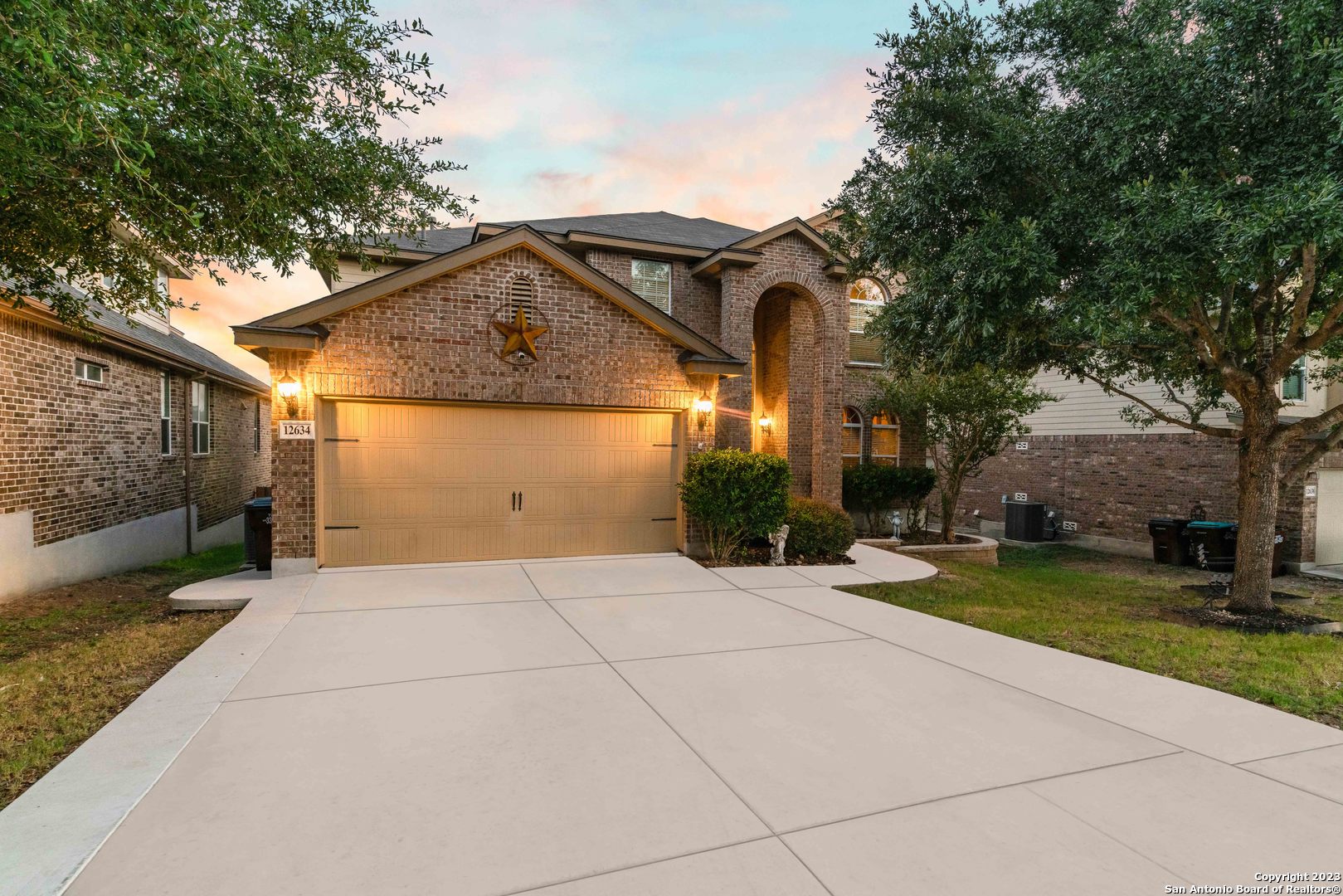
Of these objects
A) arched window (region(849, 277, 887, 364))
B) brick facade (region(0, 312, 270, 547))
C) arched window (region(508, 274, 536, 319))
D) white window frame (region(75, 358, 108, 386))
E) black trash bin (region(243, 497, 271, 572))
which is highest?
arched window (region(849, 277, 887, 364))

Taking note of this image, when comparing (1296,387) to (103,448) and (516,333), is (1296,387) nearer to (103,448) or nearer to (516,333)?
(516,333)

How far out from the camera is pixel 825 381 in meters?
14.2

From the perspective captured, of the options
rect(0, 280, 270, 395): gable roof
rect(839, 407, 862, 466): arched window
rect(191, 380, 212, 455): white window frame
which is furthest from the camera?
rect(839, 407, 862, 466): arched window

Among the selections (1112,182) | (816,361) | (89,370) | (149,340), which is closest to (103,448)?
(89,370)

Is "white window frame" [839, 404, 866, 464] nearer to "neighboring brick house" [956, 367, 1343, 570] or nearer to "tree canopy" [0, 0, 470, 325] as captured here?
"neighboring brick house" [956, 367, 1343, 570]

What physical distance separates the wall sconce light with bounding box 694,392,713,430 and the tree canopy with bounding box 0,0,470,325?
177 inches

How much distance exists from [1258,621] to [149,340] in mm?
17948

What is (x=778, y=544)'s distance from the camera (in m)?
9.99

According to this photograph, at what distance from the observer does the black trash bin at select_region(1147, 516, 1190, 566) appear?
13289 mm

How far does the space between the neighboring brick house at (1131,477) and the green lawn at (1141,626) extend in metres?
1.70

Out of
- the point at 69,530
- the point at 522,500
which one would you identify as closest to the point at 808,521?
the point at 522,500

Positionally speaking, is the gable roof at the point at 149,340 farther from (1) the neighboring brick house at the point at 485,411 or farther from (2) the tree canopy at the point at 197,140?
(1) the neighboring brick house at the point at 485,411

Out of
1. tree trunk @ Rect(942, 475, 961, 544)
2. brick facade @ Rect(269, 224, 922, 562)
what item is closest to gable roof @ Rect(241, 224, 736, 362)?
brick facade @ Rect(269, 224, 922, 562)

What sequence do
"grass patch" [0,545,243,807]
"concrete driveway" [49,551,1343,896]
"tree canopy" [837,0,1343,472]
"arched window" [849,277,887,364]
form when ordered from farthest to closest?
"arched window" [849,277,887,364] → "tree canopy" [837,0,1343,472] → "grass patch" [0,545,243,807] → "concrete driveway" [49,551,1343,896]
